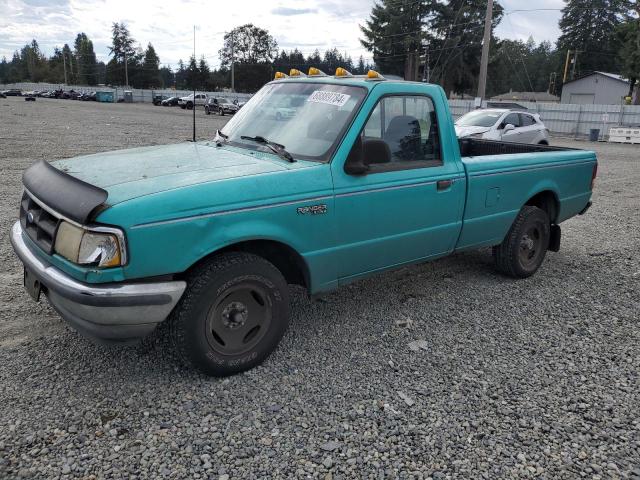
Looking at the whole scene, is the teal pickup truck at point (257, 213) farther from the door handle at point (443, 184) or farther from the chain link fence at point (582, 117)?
the chain link fence at point (582, 117)

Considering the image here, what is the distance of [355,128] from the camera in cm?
368

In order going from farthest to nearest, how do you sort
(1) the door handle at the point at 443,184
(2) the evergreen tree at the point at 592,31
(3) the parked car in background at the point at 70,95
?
(2) the evergreen tree at the point at 592,31, (3) the parked car in background at the point at 70,95, (1) the door handle at the point at 443,184

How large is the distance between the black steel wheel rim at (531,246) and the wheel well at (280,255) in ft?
8.79

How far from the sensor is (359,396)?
126 inches

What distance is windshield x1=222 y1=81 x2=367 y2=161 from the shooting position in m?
3.71

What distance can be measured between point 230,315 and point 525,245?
3449mm

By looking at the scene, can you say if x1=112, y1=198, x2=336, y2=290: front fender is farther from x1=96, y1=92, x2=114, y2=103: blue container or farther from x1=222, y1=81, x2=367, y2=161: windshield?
x1=96, y1=92, x2=114, y2=103: blue container

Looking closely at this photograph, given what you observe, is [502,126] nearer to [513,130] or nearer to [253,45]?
[513,130]

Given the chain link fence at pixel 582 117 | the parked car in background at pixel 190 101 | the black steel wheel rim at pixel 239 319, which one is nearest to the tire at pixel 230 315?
the black steel wheel rim at pixel 239 319

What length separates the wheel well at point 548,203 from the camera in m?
5.50

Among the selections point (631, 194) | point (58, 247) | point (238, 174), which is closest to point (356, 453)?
point (238, 174)

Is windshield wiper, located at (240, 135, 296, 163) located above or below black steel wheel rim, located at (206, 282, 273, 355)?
above

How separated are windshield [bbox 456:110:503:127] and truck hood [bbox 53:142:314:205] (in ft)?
38.7

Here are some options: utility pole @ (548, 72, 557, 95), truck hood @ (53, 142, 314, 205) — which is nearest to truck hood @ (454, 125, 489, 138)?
truck hood @ (53, 142, 314, 205)
